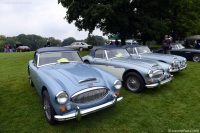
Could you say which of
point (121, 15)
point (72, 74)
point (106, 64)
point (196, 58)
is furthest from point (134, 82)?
point (121, 15)

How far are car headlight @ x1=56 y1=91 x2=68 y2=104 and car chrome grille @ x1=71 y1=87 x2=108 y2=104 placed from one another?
158mm

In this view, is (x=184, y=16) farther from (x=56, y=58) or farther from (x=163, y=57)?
(x=56, y=58)

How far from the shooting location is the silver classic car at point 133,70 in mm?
5473

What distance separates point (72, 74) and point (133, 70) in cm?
243

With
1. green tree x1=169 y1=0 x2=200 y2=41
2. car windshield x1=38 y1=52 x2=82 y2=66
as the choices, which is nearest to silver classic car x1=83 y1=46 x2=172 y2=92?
car windshield x1=38 y1=52 x2=82 y2=66

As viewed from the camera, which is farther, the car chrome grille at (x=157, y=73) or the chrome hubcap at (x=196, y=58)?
the chrome hubcap at (x=196, y=58)

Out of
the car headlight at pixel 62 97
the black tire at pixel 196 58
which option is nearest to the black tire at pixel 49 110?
the car headlight at pixel 62 97

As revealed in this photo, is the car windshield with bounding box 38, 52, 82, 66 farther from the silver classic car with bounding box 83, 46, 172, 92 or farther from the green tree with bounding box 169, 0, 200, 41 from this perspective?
the green tree with bounding box 169, 0, 200, 41

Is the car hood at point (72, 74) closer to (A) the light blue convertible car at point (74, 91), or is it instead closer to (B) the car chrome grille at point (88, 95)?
(A) the light blue convertible car at point (74, 91)

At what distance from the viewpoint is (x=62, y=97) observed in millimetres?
3521

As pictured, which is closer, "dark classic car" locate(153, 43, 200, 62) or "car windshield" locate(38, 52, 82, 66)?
"car windshield" locate(38, 52, 82, 66)

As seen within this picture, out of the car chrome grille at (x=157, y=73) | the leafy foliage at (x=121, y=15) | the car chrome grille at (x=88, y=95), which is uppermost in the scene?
the leafy foliage at (x=121, y=15)

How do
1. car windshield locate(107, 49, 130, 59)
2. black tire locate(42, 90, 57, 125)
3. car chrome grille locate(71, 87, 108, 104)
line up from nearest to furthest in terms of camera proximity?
car chrome grille locate(71, 87, 108, 104) < black tire locate(42, 90, 57, 125) < car windshield locate(107, 49, 130, 59)

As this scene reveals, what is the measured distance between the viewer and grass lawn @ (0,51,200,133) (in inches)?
152
